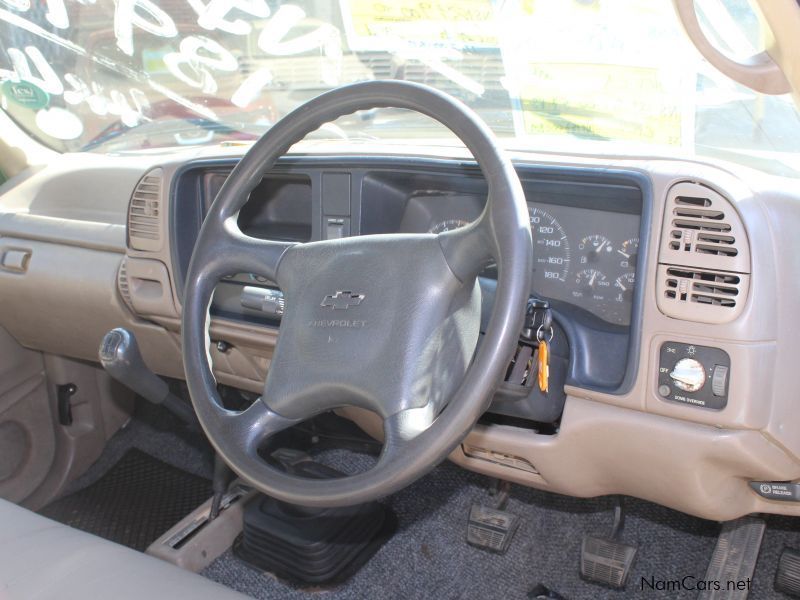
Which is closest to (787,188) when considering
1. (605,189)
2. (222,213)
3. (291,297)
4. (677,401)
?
(605,189)

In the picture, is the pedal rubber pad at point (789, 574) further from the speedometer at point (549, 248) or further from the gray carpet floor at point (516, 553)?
the speedometer at point (549, 248)

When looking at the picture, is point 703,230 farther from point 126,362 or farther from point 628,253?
point 126,362

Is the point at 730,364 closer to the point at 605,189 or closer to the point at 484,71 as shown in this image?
the point at 605,189

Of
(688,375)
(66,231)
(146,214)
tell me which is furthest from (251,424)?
(66,231)

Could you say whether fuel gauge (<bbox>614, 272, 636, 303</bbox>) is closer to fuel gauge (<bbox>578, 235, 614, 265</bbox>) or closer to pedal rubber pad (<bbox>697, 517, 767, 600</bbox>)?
fuel gauge (<bbox>578, 235, 614, 265</bbox>)

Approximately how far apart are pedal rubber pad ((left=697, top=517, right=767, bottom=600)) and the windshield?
101cm

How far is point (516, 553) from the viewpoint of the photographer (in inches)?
79.1

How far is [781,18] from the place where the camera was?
0.89m

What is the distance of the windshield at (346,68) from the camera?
2.37m

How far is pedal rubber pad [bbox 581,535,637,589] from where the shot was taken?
1833 millimetres

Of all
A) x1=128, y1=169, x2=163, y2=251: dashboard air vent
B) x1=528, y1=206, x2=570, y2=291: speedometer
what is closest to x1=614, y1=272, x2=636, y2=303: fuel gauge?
x1=528, y1=206, x2=570, y2=291: speedometer

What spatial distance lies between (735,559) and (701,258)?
2.97ft

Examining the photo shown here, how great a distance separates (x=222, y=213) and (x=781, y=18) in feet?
2.82

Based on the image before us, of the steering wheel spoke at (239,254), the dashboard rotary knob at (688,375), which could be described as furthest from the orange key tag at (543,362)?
the steering wheel spoke at (239,254)
